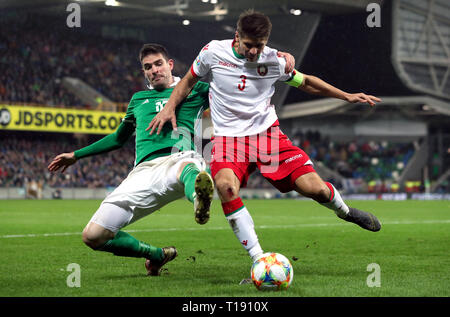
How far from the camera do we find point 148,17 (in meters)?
42.7

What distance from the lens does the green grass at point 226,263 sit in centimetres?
520

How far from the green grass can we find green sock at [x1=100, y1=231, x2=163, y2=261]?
0.21 m

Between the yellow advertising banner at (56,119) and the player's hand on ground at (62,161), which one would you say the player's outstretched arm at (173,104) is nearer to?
the player's hand on ground at (62,161)

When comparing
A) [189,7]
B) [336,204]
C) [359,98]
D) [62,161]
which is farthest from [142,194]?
[189,7]

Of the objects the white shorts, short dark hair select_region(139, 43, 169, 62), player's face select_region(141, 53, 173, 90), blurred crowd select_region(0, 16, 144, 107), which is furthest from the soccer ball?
blurred crowd select_region(0, 16, 144, 107)

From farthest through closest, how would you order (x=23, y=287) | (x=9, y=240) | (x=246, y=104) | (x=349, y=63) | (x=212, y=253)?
(x=349, y=63) → (x=9, y=240) → (x=212, y=253) → (x=246, y=104) → (x=23, y=287)

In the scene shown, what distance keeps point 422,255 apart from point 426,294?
3.23m

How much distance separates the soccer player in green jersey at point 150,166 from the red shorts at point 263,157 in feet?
0.78

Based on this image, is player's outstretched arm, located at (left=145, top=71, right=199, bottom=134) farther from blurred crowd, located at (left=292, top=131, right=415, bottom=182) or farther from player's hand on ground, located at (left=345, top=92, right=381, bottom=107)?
blurred crowd, located at (left=292, top=131, right=415, bottom=182)

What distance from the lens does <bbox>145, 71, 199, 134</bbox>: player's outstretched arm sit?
19.0 ft
